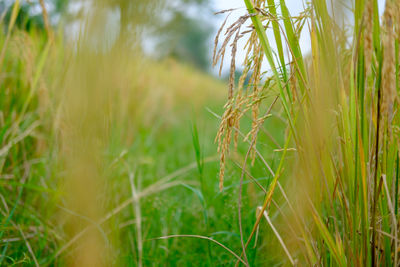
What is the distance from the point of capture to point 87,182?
1.56 ft

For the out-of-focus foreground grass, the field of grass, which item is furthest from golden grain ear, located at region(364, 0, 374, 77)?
the out-of-focus foreground grass

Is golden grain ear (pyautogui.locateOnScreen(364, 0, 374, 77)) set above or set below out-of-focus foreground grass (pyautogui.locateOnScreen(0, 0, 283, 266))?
above

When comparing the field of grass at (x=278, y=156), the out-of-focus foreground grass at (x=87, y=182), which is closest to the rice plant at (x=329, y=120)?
the field of grass at (x=278, y=156)

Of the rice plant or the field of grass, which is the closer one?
the field of grass

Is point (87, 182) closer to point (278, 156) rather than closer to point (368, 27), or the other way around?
point (368, 27)

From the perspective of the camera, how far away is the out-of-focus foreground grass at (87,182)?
1.53 ft

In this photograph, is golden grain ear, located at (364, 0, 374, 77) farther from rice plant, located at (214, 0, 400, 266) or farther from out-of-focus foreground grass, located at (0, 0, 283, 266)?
out-of-focus foreground grass, located at (0, 0, 283, 266)

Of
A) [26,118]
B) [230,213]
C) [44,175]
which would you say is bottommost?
[230,213]

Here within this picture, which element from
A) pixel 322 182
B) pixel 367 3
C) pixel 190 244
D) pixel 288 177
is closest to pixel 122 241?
pixel 190 244

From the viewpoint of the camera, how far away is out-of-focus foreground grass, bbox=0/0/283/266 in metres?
0.47

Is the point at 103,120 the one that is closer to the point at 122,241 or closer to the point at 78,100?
the point at 78,100

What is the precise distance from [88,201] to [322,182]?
50 cm

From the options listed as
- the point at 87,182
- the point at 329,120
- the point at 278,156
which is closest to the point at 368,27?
the point at 329,120

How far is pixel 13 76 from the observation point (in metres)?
1.73
